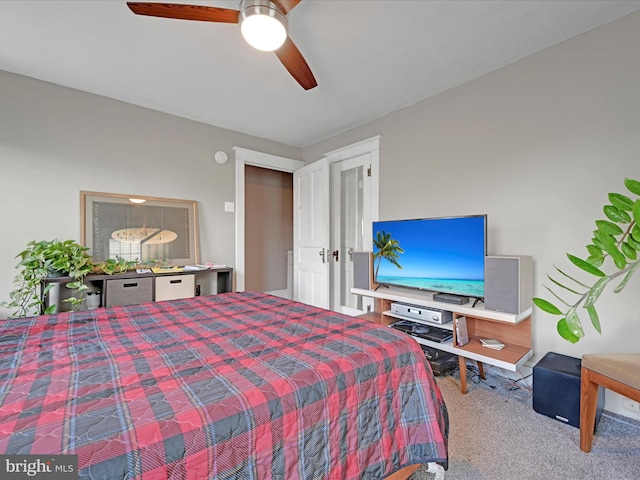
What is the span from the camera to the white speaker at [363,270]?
292cm

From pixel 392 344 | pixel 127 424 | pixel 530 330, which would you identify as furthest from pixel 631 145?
pixel 127 424

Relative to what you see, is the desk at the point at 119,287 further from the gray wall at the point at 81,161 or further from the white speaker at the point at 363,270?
the white speaker at the point at 363,270

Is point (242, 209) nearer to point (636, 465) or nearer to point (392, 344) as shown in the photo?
point (392, 344)

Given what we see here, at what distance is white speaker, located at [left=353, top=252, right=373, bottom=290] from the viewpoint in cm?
292

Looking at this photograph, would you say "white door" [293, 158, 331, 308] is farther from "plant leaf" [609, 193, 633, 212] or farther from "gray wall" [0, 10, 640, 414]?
"plant leaf" [609, 193, 633, 212]

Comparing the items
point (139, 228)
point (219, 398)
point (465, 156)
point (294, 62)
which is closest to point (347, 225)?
point (465, 156)

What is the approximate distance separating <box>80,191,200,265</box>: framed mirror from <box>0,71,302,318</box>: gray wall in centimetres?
8

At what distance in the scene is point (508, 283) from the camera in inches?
77.2

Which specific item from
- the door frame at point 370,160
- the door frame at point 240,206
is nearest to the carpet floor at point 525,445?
the door frame at point 370,160

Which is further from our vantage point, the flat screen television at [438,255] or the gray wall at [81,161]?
the gray wall at [81,161]

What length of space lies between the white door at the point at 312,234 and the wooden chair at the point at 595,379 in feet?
8.04

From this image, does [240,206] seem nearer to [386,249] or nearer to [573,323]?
[386,249]

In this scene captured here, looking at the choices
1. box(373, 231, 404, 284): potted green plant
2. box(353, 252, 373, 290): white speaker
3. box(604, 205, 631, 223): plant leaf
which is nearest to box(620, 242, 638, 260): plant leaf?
box(604, 205, 631, 223): plant leaf

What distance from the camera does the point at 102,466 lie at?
56 centimetres
